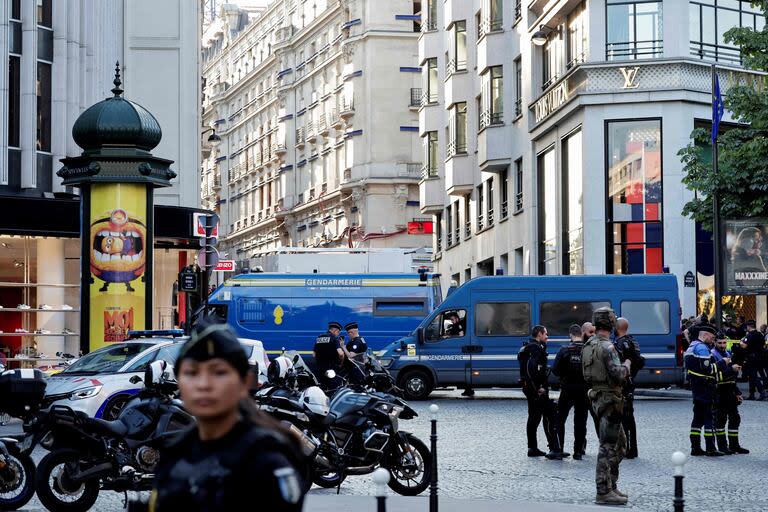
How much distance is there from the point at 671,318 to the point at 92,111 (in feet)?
41.0

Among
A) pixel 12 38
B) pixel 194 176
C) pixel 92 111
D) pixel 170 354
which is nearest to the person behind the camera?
pixel 170 354

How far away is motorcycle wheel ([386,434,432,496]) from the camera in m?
14.1

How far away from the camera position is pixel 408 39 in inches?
3182

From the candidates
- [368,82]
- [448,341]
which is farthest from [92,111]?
[368,82]

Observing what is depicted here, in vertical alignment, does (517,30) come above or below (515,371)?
above

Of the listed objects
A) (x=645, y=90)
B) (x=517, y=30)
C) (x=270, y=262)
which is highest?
(x=517, y=30)

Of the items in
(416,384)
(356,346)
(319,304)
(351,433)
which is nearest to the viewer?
(351,433)

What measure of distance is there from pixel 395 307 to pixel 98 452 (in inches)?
899

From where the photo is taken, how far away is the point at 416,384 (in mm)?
30203

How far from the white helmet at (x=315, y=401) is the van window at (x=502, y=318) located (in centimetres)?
1676

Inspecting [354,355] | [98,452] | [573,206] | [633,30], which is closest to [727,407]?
[98,452]

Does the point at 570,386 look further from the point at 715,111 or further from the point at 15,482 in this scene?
the point at 715,111

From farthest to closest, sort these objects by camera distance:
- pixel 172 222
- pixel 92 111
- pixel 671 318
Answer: pixel 172 222
pixel 671 318
pixel 92 111

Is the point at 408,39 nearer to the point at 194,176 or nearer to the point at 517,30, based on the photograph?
the point at 517,30
